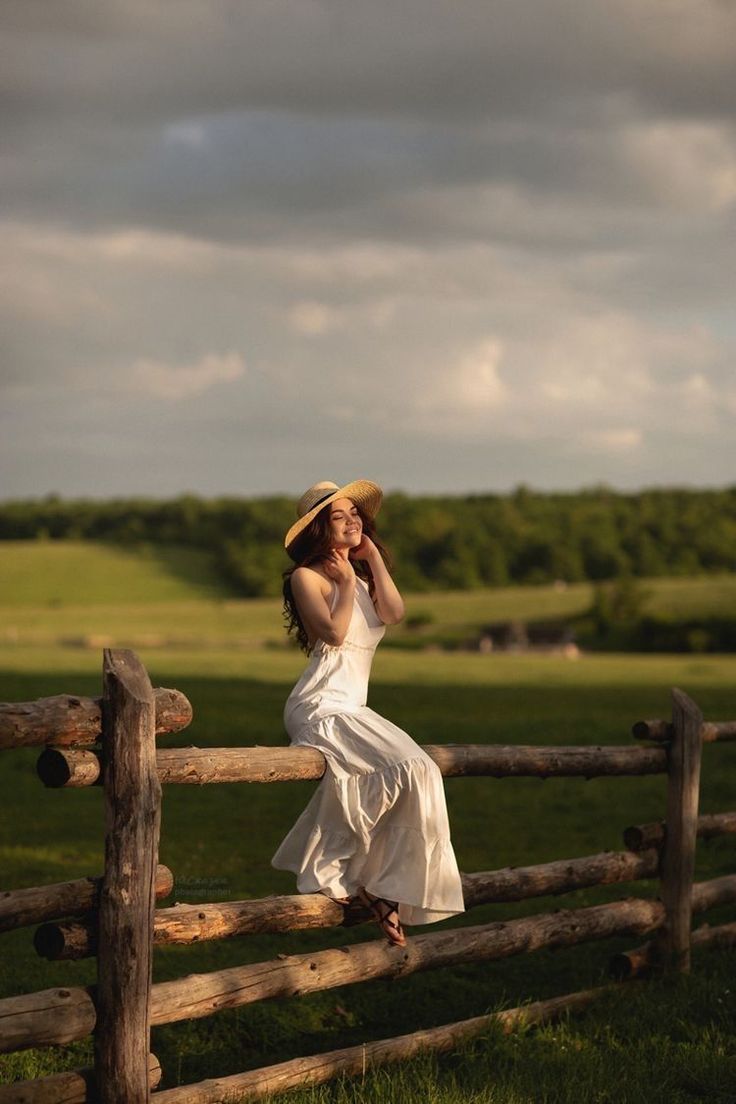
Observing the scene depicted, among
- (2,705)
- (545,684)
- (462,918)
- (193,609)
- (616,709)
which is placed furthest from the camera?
(193,609)

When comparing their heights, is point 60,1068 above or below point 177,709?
below

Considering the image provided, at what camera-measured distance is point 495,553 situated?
95.4m

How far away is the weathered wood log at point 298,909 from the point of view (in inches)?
211

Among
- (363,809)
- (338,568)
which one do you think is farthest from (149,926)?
(338,568)

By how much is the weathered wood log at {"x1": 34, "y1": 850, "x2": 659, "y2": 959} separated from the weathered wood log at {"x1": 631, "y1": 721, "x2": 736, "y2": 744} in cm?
73

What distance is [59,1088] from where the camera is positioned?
5.27 metres

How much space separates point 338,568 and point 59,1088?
101 inches

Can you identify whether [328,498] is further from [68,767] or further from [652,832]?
[652,832]

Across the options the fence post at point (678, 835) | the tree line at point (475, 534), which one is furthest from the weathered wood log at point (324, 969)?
the tree line at point (475, 534)

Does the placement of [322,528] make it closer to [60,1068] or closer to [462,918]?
[60,1068]

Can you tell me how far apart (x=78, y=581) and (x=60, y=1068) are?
3533 inches

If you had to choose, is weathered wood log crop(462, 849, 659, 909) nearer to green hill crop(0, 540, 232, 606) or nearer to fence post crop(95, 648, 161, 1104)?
fence post crop(95, 648, 161, 1104)

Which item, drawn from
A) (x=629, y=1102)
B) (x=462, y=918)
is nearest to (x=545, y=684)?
(x=462, y=918)

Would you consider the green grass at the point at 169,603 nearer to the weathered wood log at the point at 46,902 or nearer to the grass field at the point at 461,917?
the grass field at the point at 461,917
